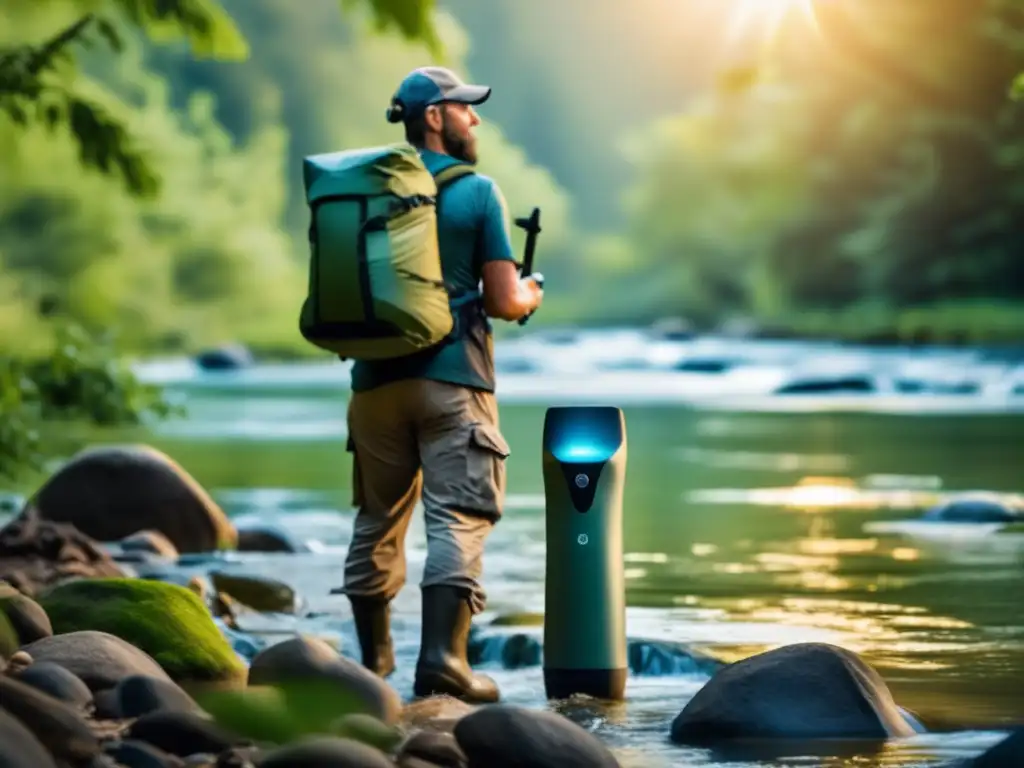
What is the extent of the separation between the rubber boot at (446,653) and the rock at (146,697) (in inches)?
55.7

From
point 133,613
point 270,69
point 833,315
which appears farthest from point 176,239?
point 133,613

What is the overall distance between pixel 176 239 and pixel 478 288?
223 ft

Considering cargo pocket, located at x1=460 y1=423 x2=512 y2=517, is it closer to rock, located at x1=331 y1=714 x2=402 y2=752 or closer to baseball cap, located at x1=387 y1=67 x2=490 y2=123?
baseball cap, located at x1=387 y1=67 x2=490 y2=123

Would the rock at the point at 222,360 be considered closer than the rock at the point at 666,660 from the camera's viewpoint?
No

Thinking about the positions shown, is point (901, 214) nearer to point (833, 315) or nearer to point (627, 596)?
point (833, 315)

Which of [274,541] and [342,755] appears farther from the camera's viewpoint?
[274,541]

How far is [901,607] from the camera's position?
36.2ft

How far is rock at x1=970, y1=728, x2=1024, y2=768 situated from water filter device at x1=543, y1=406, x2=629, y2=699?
204 centimetres

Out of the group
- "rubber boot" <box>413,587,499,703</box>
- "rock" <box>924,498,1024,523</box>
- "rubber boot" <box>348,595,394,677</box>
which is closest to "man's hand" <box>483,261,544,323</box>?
"rubber boot" <box>413,587,499,703</box>

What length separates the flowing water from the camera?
27.6 feet

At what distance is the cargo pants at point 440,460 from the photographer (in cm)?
816

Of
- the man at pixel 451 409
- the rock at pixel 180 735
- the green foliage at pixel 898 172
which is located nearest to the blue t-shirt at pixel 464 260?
the man at pixel 451 409

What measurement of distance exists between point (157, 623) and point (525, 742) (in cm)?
248

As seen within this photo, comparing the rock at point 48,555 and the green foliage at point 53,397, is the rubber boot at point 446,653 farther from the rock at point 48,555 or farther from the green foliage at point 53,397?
the green foliage at point 53,397
